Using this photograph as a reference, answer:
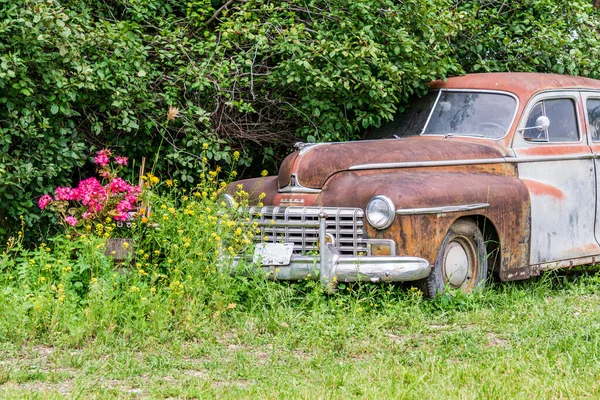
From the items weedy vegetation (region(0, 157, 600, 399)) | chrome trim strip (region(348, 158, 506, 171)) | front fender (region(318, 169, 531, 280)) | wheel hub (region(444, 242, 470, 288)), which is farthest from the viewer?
chrome trim strip (region(348, 158, 506, 171))

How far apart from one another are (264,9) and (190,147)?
1475 mm

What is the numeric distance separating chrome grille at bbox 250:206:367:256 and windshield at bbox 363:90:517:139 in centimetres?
176

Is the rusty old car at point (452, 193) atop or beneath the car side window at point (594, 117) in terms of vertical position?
beneath

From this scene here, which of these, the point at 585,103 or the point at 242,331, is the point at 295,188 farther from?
the point at 585,103

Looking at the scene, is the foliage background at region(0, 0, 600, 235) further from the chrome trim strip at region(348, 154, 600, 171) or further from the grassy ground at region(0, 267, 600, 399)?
the grassy ground at region(0, 267, 600, 399)

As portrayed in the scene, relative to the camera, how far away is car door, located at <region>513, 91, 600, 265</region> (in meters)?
7.44

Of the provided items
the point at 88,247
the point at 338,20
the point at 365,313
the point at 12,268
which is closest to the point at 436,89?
the point at 338,20

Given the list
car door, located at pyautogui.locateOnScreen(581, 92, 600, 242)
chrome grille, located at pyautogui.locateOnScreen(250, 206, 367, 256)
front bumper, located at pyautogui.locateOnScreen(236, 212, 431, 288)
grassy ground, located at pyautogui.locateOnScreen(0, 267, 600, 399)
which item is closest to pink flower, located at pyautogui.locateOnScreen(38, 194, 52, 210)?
chrome grille, located at pyautogui.locateOnScreen(250, 206, 367, 256)

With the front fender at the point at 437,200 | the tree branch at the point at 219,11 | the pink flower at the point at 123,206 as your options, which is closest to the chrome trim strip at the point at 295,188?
the front fender at the point at 437,200

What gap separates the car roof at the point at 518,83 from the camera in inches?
309

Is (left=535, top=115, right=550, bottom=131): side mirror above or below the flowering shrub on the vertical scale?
above

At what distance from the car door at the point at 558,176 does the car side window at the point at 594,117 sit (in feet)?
0.51

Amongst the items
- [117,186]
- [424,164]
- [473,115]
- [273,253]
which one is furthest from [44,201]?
[473,115]

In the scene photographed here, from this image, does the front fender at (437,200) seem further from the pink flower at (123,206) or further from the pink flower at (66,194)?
the pink flower at (66,194)
